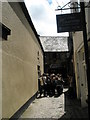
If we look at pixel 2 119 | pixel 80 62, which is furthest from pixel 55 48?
pixel 2 119

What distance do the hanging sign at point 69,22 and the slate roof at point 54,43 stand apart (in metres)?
26.8

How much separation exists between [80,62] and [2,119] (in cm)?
622

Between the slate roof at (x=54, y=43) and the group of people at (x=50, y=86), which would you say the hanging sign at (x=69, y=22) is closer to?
the group of people at (x=50, y=86)

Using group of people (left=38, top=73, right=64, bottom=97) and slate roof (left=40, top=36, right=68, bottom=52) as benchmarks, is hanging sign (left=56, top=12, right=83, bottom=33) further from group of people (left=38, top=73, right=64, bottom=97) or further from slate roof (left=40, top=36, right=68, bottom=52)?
slate roof (left=40, top=36, right=68, bottom=52)

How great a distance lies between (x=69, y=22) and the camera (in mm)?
5652

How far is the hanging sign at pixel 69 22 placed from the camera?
5598mm

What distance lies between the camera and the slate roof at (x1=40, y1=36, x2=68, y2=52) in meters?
33.1

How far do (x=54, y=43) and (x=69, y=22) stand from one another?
29.5 meters

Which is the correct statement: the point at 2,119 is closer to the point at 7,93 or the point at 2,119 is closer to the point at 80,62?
the point at 7,93

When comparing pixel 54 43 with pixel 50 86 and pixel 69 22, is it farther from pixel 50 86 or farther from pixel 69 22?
pixel 69 22

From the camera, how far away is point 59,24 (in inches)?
227

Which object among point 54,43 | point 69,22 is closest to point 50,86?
point 69,22

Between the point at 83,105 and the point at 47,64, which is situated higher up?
the point at 47,64

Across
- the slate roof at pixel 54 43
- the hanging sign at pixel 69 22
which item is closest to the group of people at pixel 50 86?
the hanging sign at pixel 69 22
